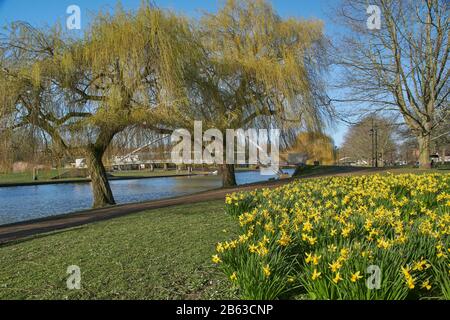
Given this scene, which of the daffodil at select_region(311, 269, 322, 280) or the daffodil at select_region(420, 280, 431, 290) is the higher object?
the daffodil at select_region(311, 269, 322, 280)

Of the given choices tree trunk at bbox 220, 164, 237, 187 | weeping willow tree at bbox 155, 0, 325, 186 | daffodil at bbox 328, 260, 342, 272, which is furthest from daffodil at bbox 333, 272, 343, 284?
tree trunk at bbox 220, 164, 237, 187

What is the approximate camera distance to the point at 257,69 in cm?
1750

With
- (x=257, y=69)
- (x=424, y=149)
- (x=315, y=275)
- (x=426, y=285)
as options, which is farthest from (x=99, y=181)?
(x=424, y=149)

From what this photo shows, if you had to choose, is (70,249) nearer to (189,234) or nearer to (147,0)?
(189,234)

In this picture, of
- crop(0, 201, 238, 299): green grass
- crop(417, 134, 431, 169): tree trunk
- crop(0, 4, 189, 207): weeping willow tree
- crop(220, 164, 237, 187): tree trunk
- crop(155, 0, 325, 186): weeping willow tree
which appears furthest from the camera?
crop(220, 164, 237, 187): tree trunk

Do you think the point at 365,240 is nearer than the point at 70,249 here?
Yes

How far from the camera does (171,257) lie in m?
4.95

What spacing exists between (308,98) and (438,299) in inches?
584

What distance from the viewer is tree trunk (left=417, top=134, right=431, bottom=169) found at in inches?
711

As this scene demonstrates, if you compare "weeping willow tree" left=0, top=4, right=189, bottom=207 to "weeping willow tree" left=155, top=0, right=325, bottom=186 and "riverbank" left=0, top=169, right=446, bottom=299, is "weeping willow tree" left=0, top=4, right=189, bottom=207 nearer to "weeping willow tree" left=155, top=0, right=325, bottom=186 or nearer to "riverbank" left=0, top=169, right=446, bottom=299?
"weeping willow tree" left=155, top=0, right=325, bottom=186

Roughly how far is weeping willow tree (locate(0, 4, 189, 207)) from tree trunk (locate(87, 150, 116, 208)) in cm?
101

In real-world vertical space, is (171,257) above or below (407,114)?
below
